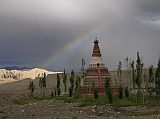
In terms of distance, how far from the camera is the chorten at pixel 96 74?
101562mm

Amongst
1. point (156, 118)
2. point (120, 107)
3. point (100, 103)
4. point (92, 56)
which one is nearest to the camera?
point (156, 118)

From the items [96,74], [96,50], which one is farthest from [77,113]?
[96,50]

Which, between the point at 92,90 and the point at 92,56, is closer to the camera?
the point at 92,90

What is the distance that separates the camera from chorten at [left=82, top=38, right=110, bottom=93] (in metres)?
102

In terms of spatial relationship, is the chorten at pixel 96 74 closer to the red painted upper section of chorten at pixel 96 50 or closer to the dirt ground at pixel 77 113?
the red painted upper section of chorten at pixel 96 50

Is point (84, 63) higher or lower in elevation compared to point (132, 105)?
higher

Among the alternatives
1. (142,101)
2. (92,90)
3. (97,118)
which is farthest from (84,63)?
(97,118)

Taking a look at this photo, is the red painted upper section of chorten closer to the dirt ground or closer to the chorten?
the chorten

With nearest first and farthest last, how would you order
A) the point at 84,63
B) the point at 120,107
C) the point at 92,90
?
the point at 120,107 → the point at 92,90 → the point at 84,63

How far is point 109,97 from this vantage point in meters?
84.3

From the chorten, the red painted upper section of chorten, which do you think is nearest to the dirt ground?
the chorten

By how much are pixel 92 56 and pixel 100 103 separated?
26362mm

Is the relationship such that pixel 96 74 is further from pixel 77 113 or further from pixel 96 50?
pixel 77 113

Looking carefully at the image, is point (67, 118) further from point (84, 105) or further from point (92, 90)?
point (92, 90)
